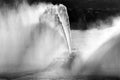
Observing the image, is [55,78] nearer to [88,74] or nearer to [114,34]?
[88,74]

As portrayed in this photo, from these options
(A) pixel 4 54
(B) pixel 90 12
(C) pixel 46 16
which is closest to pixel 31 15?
(C) pixel 46 16

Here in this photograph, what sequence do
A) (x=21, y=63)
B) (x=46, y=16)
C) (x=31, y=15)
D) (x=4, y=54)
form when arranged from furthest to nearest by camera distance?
(x=31, y=15), (x=46, y=16), (x=4, y=54), (x=21, y=63)

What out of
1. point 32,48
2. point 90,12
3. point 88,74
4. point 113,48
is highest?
point 113,48

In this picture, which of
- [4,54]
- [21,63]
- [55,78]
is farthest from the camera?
[4,54]

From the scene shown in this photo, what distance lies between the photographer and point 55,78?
79.7 feet

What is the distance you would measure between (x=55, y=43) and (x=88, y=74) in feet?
36.9

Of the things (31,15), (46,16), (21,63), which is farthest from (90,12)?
(21,63)

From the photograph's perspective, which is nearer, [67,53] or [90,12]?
[67,53]

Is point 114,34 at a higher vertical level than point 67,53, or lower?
higher

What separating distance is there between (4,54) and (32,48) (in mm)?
3737

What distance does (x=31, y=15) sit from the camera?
4688cm

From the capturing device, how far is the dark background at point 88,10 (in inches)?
2979

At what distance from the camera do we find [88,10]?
78875 mm

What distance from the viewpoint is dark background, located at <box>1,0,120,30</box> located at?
248ft
